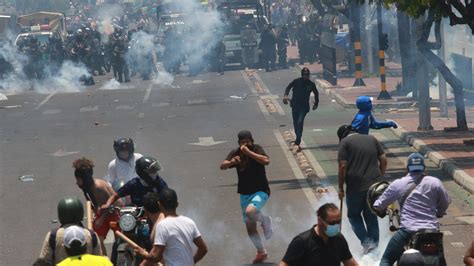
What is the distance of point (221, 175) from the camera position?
19859 millimetres

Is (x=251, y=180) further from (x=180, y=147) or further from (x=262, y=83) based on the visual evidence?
(x=262, y=83)

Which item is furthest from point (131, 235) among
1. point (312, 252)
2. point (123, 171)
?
point (312, 252)

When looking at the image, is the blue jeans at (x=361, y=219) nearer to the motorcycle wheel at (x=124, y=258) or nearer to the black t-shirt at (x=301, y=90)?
the motorcycle wheel at (x=124, y=258)

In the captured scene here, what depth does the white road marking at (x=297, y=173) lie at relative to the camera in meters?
16.8

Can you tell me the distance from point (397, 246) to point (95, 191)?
3350 mm

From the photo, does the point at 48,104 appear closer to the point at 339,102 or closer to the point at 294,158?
the point at 339,102

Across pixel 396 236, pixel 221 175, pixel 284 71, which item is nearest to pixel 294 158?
pixel 221 175

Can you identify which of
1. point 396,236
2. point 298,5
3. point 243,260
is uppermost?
point 396,236

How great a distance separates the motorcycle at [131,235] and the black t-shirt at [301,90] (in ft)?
35.3

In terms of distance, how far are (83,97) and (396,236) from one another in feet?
93.5

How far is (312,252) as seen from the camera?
8062mm

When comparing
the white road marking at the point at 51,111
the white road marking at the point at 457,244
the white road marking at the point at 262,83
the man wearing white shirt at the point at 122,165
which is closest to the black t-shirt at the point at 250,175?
the man wearing white shirt at the point at 122,165

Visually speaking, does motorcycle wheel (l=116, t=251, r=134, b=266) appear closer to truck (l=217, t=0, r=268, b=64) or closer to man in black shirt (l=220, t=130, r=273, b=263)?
man in black shirt (l=220, t=130, r=273, b=263)

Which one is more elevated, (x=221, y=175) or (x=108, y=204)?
(x=108, y=204)
